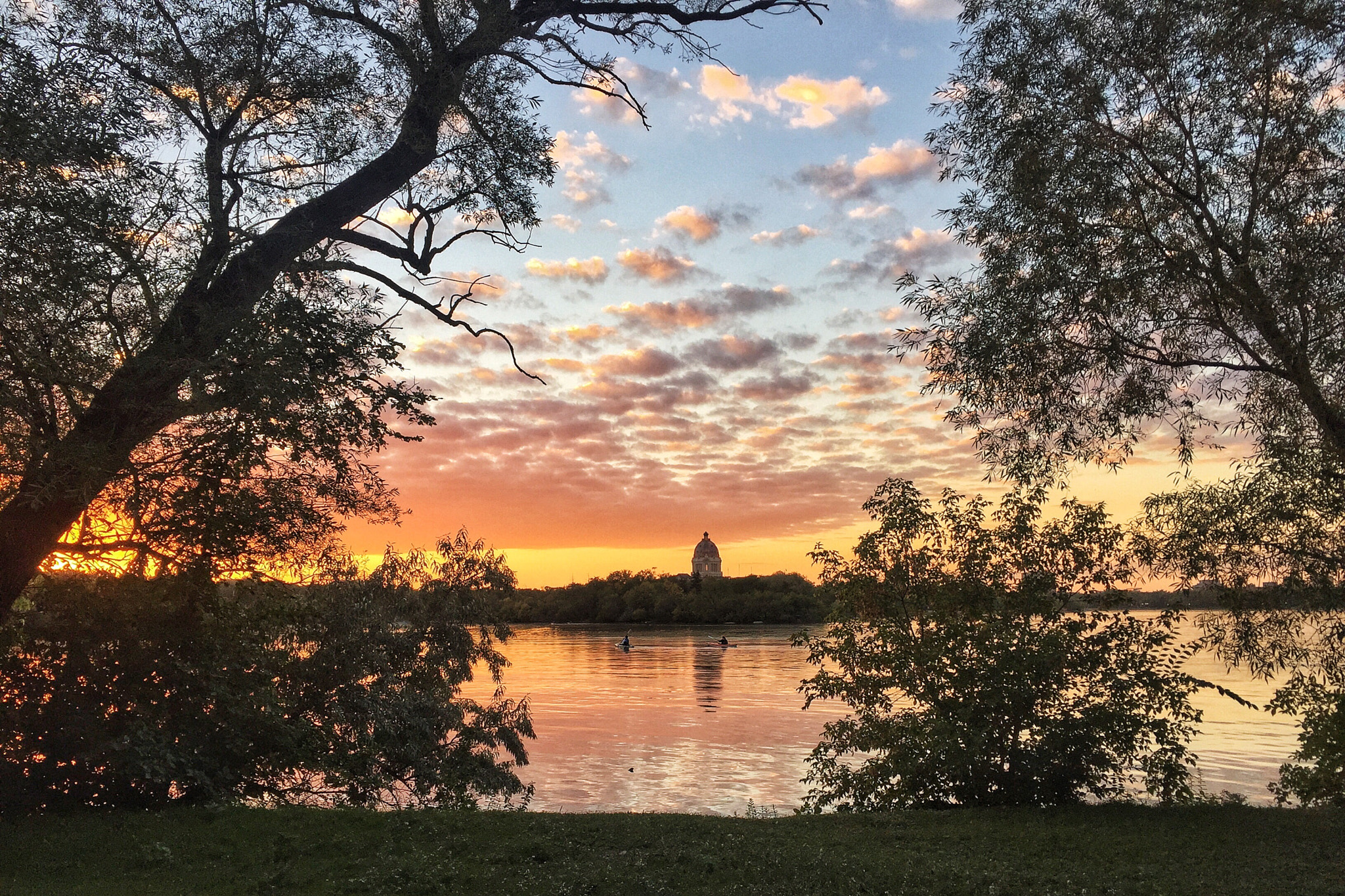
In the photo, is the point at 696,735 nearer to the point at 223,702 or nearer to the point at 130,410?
the point at 223,702

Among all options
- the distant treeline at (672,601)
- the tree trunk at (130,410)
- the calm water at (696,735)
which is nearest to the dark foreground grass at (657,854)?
the tree trunk at (130,410)

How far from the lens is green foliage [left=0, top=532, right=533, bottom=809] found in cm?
1025

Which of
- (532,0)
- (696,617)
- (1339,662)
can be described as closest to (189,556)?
(532,0)

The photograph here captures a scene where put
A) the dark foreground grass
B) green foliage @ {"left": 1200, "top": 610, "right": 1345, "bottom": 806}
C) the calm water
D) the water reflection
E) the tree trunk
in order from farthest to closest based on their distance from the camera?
1. the water reflection
2. the calm water
3. green foliage @ {"left": 1200, "top": 610, "right": 1345, "bottom": 806}
4. the tree trunk
5. the dark foreground grass

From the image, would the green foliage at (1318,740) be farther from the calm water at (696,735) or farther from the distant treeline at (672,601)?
the distant treeline at (672,601)

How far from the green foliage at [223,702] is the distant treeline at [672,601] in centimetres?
11272

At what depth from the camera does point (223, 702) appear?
37.5 ft

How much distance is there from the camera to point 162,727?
1076 centimetres

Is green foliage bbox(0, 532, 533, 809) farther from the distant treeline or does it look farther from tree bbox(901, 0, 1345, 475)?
the distant treeline

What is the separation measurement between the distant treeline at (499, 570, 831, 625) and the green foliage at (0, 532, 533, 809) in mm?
112719

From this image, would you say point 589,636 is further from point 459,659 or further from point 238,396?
point 238,396

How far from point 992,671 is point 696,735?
2583 centimetres

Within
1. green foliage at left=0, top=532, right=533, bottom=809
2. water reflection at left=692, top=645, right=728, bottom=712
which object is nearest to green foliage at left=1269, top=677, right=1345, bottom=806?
green foliage at left=0, top=532, right=533, bottom=809

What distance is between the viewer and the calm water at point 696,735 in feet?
77.7
